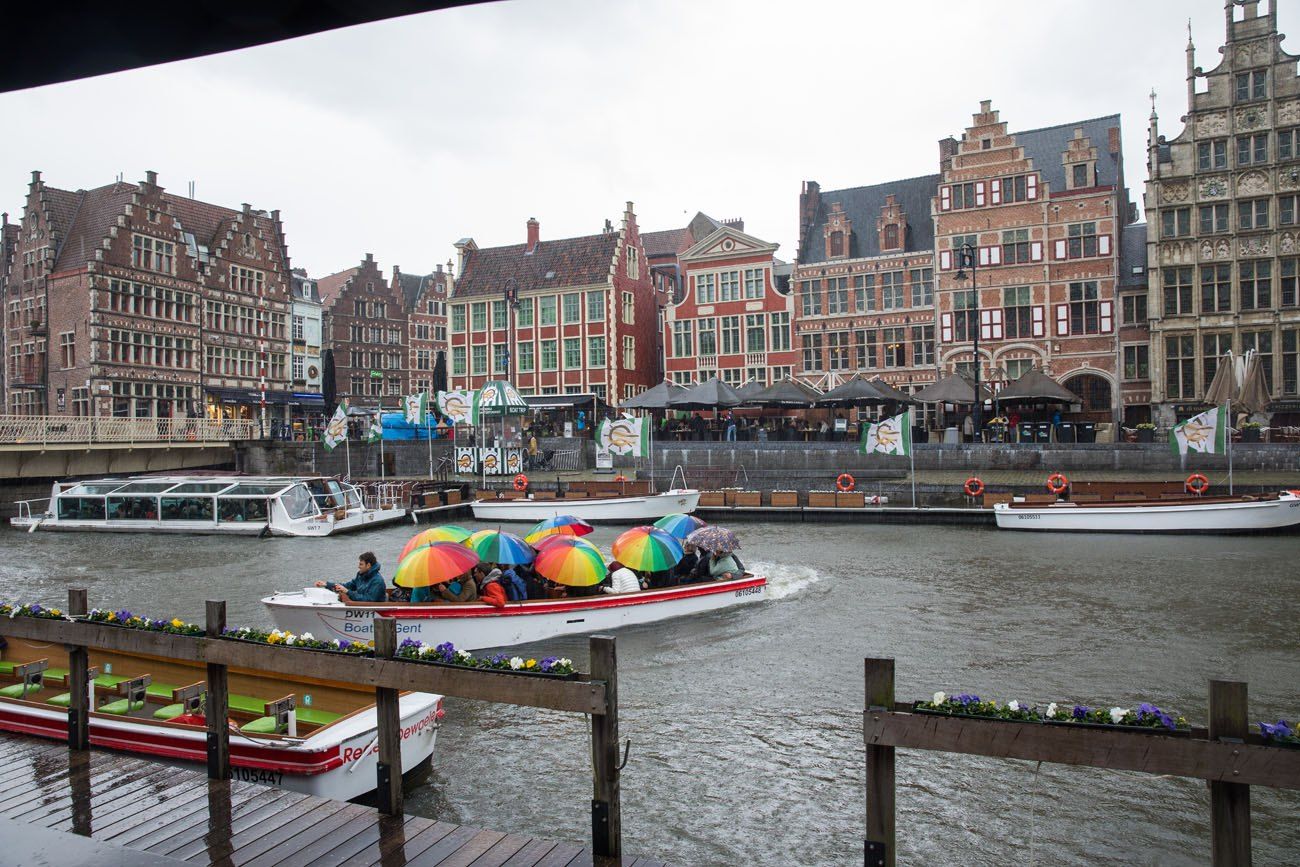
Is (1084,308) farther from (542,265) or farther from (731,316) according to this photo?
(542,265)

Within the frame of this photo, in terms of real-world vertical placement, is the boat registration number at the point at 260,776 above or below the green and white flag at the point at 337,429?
below

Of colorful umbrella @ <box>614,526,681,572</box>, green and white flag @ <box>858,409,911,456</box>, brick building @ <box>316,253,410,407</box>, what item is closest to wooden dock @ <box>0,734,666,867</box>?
colorful umbrella @ <box>614,526,681,572</box>

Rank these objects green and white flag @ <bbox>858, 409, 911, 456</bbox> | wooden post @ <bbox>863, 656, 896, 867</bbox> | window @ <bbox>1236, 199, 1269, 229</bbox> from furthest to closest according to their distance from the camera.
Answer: window @ <bbox>1236, 199, 1269, 229</bbox> → green and white flag @ <bbox>858, 409, 911, 456</bbox> → wooden post @ <bbox>863, 656, 896, 867</bbox>

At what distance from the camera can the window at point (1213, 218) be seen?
134ft

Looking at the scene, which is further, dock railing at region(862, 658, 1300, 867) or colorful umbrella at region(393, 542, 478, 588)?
colorful umbrella at region(393, 542, 478, 588)

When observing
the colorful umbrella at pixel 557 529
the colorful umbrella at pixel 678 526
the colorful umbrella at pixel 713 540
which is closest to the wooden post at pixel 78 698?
the colorful umbrella at pixel 557 529

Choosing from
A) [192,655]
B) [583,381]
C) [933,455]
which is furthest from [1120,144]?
[192,655]

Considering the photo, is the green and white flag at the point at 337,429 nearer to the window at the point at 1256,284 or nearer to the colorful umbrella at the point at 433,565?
the colorful umbrella at the point at 433,565

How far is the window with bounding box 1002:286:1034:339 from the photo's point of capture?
44.8m

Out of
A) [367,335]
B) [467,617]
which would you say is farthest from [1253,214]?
[367,335]

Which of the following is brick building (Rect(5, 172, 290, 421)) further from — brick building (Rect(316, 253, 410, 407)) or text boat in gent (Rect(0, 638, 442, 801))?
text boat in gent (Rect(0, 638, 442, 801))

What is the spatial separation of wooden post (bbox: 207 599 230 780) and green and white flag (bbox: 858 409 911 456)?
1041 inches

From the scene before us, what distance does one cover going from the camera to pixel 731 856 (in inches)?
322

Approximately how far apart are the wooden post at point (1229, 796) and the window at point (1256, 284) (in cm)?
4226
